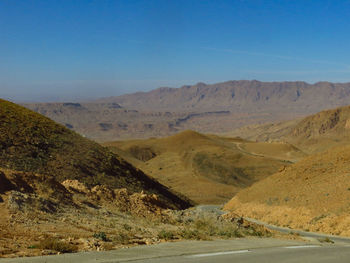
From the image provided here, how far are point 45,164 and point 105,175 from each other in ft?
13.5

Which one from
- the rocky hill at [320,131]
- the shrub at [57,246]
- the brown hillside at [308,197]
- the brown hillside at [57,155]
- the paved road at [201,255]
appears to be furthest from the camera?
the rocky hill at [320,131]

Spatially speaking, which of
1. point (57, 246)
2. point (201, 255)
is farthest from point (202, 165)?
point (57, 246)

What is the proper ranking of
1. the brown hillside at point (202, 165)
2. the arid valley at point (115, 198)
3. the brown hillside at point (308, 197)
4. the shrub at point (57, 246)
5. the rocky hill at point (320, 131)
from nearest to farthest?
the shrub at point (57, 246), the arid valley at point (115, 198), the brown hillside at point (308, 197), the brown hillside at point (202, 165), the rocky hill at point (320, 131)

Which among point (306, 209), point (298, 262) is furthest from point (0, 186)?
point (306, 209)

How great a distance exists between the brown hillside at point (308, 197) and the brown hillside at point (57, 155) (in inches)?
243

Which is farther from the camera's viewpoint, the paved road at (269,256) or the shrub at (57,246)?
the shrub at (57,246)

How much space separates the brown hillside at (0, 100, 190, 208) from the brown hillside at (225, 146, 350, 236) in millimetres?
6169

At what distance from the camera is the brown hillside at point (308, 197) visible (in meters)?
22.7

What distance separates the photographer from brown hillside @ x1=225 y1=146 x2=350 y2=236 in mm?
22737

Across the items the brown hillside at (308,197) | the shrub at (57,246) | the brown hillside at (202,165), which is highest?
the shrub at (57,246)

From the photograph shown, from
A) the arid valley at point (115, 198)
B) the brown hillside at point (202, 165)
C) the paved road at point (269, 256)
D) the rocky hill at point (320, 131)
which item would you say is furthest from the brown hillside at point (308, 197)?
the rocky hill at point (320, 131)

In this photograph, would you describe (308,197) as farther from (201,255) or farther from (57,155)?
(201,255)

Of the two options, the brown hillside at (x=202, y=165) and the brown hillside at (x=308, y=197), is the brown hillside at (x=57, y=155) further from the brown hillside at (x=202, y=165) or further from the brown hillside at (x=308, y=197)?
the brown hillside at (x=202, y=165)

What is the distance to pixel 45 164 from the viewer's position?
84.2 feet
